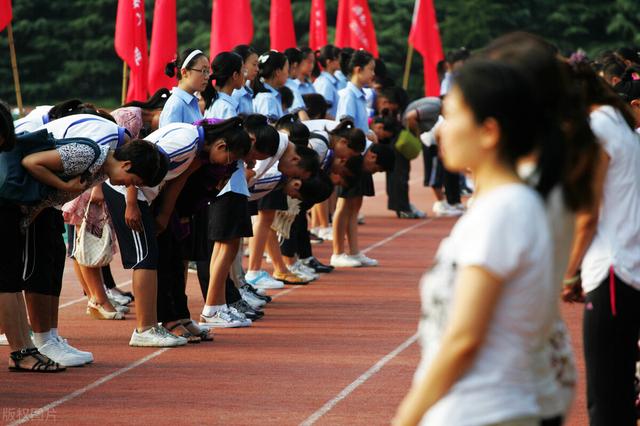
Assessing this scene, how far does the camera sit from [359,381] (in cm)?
809

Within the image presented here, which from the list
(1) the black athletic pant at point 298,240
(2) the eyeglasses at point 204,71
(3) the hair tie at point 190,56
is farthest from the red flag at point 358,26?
(3) the hair tie at point 190,56

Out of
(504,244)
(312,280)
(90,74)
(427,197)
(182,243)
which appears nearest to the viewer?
(504,244)

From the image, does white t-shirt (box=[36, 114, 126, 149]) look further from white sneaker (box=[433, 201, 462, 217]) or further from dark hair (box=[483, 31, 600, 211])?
white sneaker (box=[433, 201, 462, 217])

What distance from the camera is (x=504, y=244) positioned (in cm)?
312

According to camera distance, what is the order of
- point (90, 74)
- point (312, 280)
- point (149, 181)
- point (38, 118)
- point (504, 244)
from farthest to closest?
1. point (90, 74)
2. point (312, 280)
3. point (38, 118)
4. point (149, 181)
5. point (504, 244)

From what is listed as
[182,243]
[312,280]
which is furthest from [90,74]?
[182,243]

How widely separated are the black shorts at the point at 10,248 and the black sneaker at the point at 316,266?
579 cm

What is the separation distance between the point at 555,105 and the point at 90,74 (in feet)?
148

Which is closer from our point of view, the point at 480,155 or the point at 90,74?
the point at 480,155

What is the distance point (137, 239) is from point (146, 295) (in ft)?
1.28

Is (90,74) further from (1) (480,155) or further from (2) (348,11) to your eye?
(1) (480,155)

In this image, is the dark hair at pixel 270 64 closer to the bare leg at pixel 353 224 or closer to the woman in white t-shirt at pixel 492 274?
the bare leg at pixel 353 224

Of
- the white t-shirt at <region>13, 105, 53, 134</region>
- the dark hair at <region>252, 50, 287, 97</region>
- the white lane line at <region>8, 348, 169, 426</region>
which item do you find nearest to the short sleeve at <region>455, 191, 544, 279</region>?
the white lane line at <region>8, 348, 169, 426</region>

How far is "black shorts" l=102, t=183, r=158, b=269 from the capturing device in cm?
880
